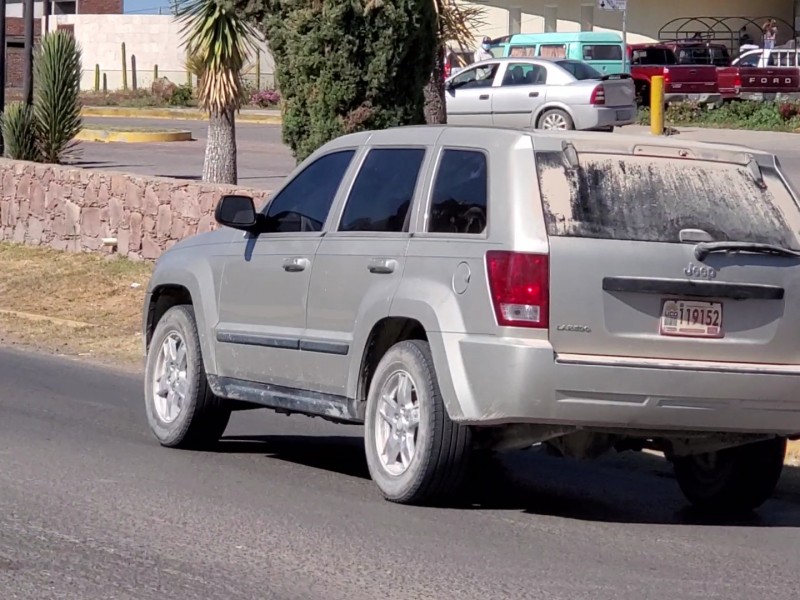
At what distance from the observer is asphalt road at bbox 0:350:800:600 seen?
5852 millimetres

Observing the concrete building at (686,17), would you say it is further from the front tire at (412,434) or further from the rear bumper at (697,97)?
the front tire at (412,434)

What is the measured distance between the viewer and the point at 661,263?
6.73 meters

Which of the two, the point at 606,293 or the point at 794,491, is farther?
the point at 794,491

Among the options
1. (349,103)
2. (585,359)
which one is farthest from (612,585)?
(349,103)

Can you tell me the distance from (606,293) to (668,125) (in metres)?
27.0

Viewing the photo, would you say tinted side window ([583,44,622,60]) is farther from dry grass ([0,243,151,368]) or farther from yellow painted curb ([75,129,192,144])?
dry grass ([0,243,151,368])

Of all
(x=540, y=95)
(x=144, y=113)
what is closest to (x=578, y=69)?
(x=540, y=95)

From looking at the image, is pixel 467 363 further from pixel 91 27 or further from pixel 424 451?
pixel 91 27

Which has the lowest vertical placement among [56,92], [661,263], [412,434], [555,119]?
[412,434]

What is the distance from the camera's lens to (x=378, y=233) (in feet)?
25.0

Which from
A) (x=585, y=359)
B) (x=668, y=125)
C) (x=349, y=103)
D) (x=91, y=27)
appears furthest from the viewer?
(x=91, y=27)

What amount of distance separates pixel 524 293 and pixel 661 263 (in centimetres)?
64

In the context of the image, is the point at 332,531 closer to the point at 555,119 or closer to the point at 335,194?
the point at 335,194

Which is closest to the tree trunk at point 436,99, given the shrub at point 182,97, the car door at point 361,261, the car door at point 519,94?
the car door at point 361,261
